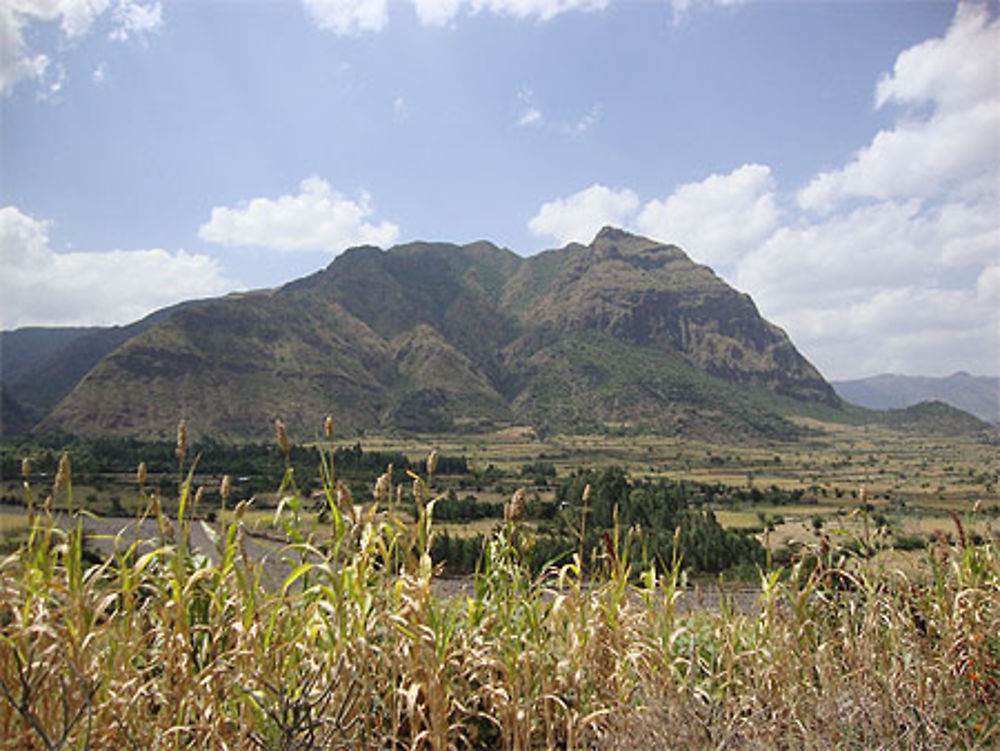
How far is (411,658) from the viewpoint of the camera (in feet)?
9.47

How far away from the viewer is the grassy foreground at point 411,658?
2.50 metres

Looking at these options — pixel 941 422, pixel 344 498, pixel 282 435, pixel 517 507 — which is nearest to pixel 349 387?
pixel 344 498

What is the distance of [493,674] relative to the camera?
3.19 m

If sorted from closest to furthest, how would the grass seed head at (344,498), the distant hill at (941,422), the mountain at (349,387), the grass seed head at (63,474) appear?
the grass seed head at (63,474), the grass seed head at (344,498), the mountain at (349,387), the distant hill at (941,422)

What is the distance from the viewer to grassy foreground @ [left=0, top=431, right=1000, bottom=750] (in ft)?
8.20

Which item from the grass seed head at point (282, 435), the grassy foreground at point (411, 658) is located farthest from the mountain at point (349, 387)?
the grass seed head at point (282, 435)

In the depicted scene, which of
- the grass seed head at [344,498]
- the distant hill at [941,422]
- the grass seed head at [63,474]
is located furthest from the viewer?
the distant hill at [941,422]

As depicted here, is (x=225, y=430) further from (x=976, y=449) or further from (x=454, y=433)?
(x=976, y=449)

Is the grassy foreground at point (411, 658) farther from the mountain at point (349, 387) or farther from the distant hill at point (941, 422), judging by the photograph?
the distant hill at point (941, 422)

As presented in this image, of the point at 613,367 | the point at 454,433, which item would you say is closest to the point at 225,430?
the point at 454,433

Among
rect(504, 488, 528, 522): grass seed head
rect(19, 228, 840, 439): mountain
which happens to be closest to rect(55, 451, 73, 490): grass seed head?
rect(504, 488, 528, 522): grass seed head

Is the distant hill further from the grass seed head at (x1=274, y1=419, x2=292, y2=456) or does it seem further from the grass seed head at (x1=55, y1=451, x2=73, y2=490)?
the grass seed head at (x1=55, y1=451, x2=73, y2=490)

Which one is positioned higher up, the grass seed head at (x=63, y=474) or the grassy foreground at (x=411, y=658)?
the grass seed head at (x=63, y=474)

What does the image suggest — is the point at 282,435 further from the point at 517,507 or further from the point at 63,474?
the point at 517,507
